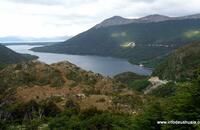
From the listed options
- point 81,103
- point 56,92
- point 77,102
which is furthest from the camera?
point 56,92

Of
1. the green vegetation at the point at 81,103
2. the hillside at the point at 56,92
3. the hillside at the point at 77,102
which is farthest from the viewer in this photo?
the hillside at the point at 56,92

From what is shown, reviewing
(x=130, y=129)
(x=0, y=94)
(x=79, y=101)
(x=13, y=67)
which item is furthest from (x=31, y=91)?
(x=130, y=129)

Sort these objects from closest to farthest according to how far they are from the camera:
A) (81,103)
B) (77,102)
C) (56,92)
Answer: (81,103) → (77,102) → (56,92)

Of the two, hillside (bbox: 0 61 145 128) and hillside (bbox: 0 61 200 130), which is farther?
hillside (bbox: 0 61 145 128)

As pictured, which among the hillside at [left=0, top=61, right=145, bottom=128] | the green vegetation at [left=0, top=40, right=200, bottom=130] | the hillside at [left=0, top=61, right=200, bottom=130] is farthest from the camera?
the hillside at [left=0, top=61, right=145, bottom=128]

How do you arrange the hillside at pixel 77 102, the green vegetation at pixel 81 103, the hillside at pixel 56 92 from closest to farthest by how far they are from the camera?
the green vegetation at pixel 81 103 → the hillside at pixel 77 102 → the hillside at pixel 56 92

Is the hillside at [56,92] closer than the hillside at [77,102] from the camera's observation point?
No

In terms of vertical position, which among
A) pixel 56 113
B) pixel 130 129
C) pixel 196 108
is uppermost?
pixel 196 108

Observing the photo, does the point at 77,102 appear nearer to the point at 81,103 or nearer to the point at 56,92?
the point at 81,103

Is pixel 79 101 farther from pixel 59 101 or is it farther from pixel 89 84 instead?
pixel 89 84

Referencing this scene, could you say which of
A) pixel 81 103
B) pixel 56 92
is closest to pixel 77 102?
pixel 81 103

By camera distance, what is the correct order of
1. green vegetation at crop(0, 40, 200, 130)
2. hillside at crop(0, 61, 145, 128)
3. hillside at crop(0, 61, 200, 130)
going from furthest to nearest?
hillside at crop(0, 61, 145, 128) < hillside at crop(0, 61, 200, 130) < green vegetation at crop(0, 40, 200, 130)
